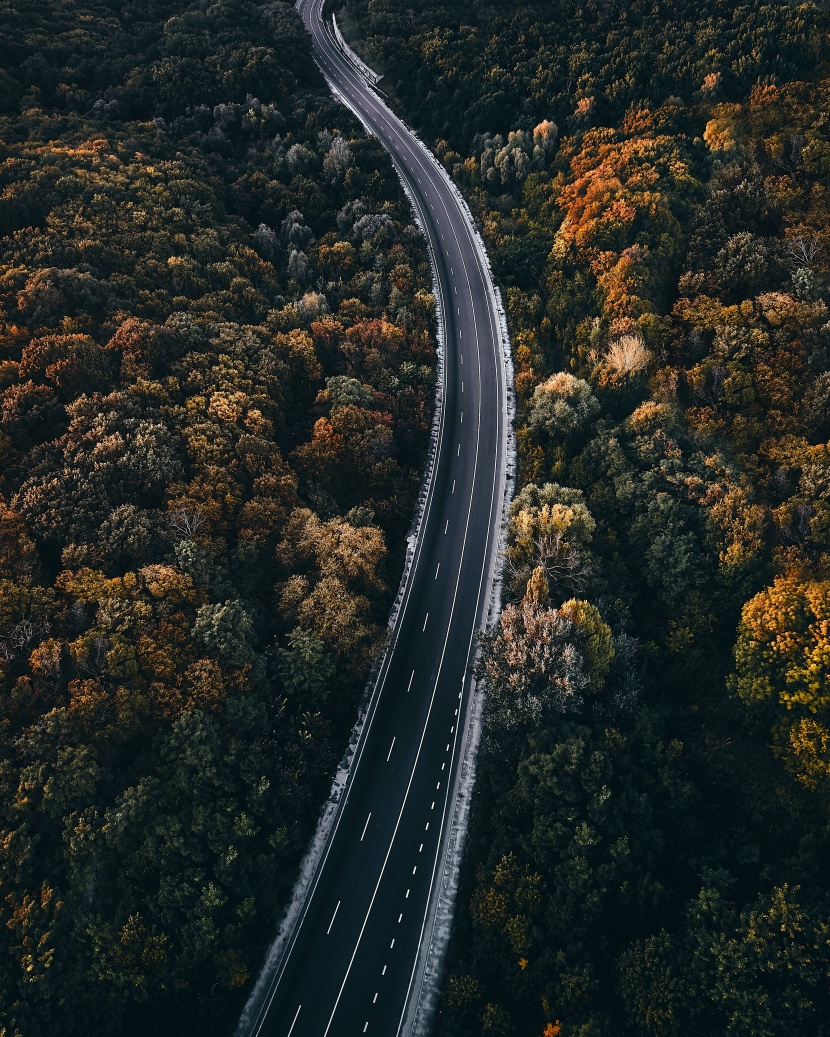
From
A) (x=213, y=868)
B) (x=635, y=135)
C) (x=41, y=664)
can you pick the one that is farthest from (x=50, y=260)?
(x=635, y=135)

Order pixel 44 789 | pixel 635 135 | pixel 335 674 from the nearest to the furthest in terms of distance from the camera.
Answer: pixel 44 789 < pixel 335 674 < pixel 635 135

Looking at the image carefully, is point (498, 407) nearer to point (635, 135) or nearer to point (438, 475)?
point (438, 475)

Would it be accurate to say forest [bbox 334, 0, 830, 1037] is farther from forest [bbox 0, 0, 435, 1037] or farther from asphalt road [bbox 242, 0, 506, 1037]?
Answer: forest [bbox 0, 0, 435, 1037]

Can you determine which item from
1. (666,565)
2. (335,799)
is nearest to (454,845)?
(335,799)

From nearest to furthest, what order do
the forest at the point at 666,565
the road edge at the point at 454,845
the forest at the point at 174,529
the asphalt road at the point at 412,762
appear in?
the forest at the point at 174,529
the forest at the point at 666,565
the road edge at the point at 454,845
the asphalt road at the point at 412,762

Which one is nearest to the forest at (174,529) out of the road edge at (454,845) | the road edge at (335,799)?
the road edge at (335,799)

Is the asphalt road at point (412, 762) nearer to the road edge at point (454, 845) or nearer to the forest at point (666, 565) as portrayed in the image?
the road edge at point (454, 845)

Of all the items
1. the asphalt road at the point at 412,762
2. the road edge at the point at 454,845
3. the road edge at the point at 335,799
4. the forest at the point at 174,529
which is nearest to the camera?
the forest at the point at 174,529
